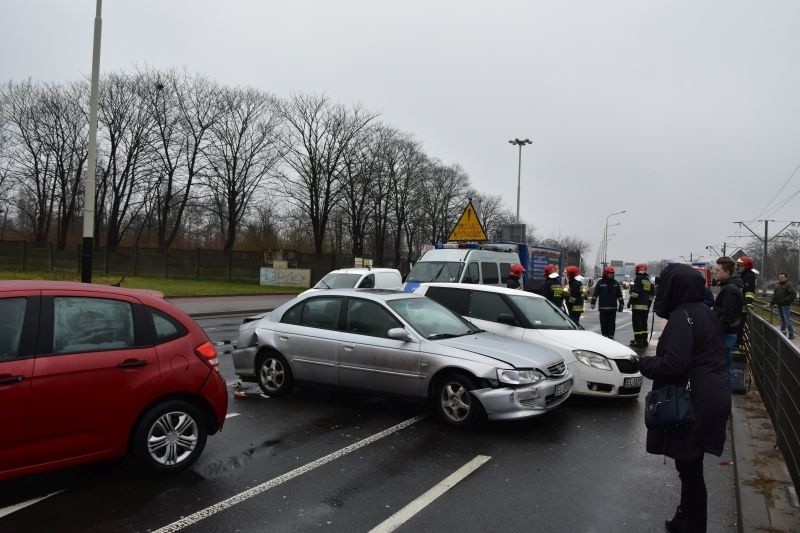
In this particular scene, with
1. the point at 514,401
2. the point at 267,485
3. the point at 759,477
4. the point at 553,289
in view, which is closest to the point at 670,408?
the point at 759,477

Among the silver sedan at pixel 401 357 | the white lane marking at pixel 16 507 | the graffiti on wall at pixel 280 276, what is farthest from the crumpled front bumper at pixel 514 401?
the graffiti on wall at pixel 280 276

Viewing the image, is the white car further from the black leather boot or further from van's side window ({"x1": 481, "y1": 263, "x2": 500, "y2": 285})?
van's side window ({"x1": 481, "y1": 263, "x2": 500, "y2": 285})

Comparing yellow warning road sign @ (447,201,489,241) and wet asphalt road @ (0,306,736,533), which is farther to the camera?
yellow warning road sign @ (447,201,489,241)

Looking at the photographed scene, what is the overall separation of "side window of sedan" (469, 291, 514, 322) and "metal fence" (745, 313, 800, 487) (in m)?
3.24

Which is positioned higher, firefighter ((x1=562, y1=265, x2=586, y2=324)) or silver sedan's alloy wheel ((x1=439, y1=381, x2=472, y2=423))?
firefighter ((x1=562, y1=265, x2=586, y2=324))

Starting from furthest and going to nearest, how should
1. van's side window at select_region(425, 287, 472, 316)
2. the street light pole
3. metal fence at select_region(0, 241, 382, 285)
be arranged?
metal fence at select_region(0, 241, 382, 285) → the street light pole → van's side window at select_region(425, 287, 472, 316)

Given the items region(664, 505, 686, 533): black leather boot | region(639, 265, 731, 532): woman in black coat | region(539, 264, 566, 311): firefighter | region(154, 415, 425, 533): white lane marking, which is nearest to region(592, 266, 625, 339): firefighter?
region(539, 264, 566, 311): firefighter

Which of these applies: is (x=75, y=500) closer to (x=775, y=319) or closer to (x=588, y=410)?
(x=588, y=410)

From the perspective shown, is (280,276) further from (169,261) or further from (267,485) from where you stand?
(267,485)

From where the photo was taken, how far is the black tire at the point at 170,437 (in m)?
4.55

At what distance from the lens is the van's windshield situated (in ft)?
51.1

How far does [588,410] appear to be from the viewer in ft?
24.7

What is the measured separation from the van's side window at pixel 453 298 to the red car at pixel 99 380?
4.60 meters

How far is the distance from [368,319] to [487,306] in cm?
238
